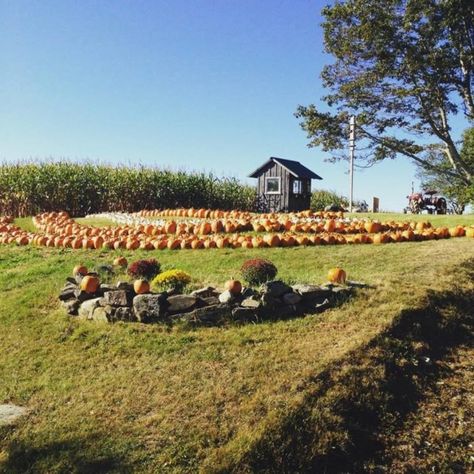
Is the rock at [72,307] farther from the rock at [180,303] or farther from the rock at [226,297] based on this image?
the rock at [226,297]

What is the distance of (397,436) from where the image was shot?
4273mm

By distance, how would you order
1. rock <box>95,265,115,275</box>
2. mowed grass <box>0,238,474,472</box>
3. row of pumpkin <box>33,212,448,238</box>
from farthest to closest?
1. row of pumpkin <box>33,212,448,238</box>
2. rock <box>95,265,115,275</box>
3. mowed grass <box>0,238,474,472</box>

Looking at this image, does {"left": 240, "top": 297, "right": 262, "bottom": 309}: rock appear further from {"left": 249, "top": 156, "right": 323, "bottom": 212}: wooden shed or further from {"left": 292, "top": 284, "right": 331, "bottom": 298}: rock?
{"left": 249, "top": 156, "right": 323, "bottom": 212}: wooden shed

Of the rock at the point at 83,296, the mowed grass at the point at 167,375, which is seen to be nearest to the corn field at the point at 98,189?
the mowed grass at the point at 167,375

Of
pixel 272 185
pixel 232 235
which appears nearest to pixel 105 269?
pixel 232 235

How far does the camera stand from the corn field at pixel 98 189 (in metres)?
21.4

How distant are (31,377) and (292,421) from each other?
9.09ft

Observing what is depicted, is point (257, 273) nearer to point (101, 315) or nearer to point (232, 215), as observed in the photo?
point (101, 315)

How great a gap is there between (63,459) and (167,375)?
4.04 ft

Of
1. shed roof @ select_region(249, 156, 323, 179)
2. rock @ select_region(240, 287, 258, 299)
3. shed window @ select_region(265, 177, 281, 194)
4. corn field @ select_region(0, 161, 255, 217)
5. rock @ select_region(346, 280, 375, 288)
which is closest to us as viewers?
rock @ select_region(240, 287, 258, 299)

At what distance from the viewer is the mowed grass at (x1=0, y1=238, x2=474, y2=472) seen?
3957 mm

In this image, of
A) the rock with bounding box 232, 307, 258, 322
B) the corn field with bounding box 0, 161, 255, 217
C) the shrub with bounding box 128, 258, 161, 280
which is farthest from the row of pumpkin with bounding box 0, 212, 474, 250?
the corn field with bounding box 0, 161, 255, 217

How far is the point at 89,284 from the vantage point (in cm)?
662

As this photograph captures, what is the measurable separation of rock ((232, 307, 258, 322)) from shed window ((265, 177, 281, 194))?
21.3 m
